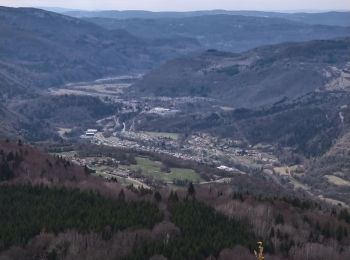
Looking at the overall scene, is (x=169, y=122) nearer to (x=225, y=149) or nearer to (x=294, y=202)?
(x=225, y=149)

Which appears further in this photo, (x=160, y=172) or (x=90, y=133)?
(x=90, y=133)

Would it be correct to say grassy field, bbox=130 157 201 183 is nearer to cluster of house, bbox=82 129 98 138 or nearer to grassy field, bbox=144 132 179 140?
grassy field, bbox=144 132 179 140

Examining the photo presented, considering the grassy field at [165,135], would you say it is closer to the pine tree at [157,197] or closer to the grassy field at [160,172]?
the grassy field at [160,172]

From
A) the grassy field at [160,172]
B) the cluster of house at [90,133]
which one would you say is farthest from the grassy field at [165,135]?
the grassy field at [160,172]

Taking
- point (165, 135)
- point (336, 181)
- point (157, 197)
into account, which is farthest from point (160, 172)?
point (165, 135)

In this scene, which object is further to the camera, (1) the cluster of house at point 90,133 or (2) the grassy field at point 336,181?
(1) the cluster of house at point 90,133

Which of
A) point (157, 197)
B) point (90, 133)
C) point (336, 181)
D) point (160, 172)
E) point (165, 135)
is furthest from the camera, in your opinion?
point (90, 133)

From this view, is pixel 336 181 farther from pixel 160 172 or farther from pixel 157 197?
pixel 157 197

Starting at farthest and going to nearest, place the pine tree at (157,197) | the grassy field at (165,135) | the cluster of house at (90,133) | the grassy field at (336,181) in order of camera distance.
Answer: the grassy field at (165,135) < the cluster of house at (90,133) < the grassy field at (336,181) < the pine tree at (157,197)
